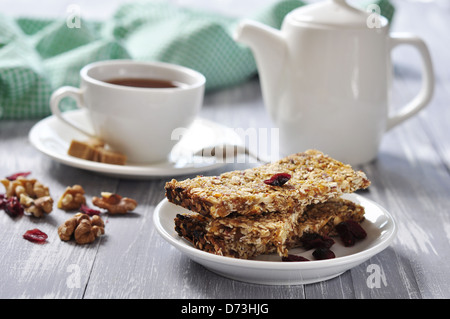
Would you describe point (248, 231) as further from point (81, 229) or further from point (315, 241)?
point (81, 229)

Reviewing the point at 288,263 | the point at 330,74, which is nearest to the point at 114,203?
the point at 288,263

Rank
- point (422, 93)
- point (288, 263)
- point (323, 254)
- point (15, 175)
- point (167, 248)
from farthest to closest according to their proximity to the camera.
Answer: point (422, 93)
point (15, 175)
point (167, 248)
point (323, 254)
point (288, 263)

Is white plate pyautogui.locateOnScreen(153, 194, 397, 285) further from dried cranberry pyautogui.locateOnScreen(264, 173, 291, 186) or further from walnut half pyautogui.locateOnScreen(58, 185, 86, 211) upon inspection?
walnut half pyautogui.locateOnScreen(58, 185, 86, 211)

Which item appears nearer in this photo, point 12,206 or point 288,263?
point 288,263

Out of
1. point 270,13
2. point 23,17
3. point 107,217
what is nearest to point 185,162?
point 107,217

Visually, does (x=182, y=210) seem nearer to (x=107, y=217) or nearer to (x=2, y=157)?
(x=107, y=217)

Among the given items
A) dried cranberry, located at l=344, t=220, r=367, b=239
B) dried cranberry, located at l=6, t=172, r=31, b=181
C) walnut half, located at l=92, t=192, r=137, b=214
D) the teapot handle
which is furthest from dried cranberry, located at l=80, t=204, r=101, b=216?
the teapot handle

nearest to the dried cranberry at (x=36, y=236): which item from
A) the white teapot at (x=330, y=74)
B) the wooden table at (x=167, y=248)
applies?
the wooden table at (x=167, y=248)
